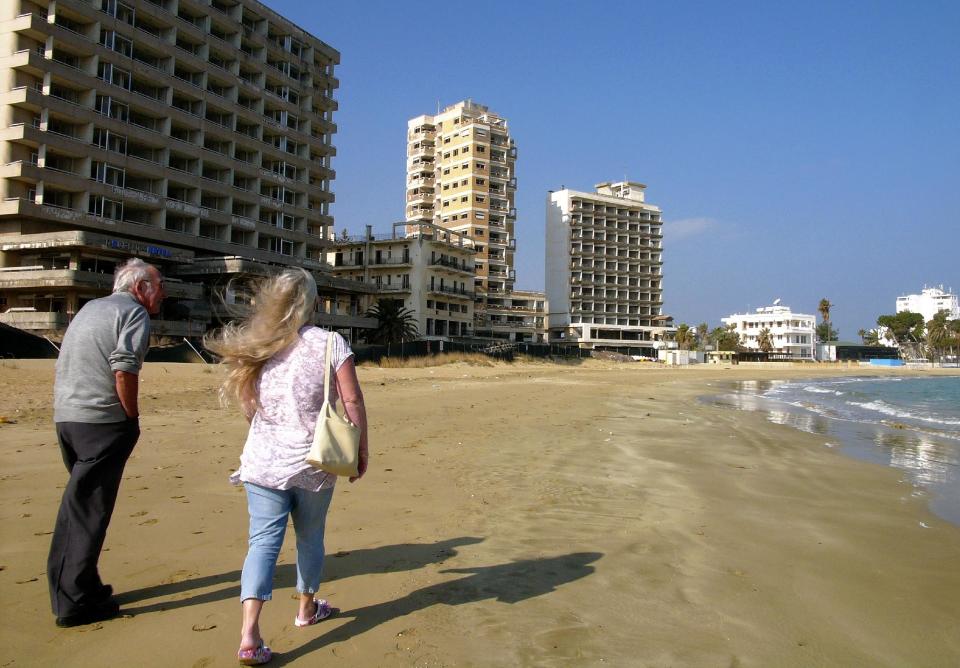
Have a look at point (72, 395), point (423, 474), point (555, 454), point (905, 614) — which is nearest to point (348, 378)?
point (72, 395)

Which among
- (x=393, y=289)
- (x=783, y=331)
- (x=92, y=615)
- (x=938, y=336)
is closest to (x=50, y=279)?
(x=92, y=615)

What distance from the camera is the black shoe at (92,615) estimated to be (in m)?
3.41

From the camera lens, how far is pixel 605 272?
347 feet

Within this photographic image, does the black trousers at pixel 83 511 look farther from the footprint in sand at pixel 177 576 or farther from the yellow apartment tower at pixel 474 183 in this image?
the yellow apartment tower at pixel 474 183

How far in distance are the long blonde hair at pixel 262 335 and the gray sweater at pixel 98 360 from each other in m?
0.50

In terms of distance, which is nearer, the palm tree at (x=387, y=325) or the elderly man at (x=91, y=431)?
the elderly man at (x=91, y=431)

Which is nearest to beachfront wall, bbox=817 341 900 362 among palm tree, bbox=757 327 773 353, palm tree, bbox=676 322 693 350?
palm tree, bbox=757 327 773 353

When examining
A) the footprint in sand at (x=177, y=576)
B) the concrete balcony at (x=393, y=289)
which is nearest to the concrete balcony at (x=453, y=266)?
the concrete balcony at (x=393, y=289)

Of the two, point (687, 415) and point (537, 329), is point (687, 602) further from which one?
point (537, 329)

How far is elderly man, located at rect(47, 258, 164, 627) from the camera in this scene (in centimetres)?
346

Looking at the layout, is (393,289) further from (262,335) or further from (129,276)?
(262,335)

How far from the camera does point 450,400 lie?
60.9 feet

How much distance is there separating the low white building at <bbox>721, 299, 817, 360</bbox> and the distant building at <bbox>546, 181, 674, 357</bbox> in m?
31.4

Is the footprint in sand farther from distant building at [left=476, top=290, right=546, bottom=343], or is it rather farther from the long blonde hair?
distant building at [left=476, top=290, right=546, bottom=343]
